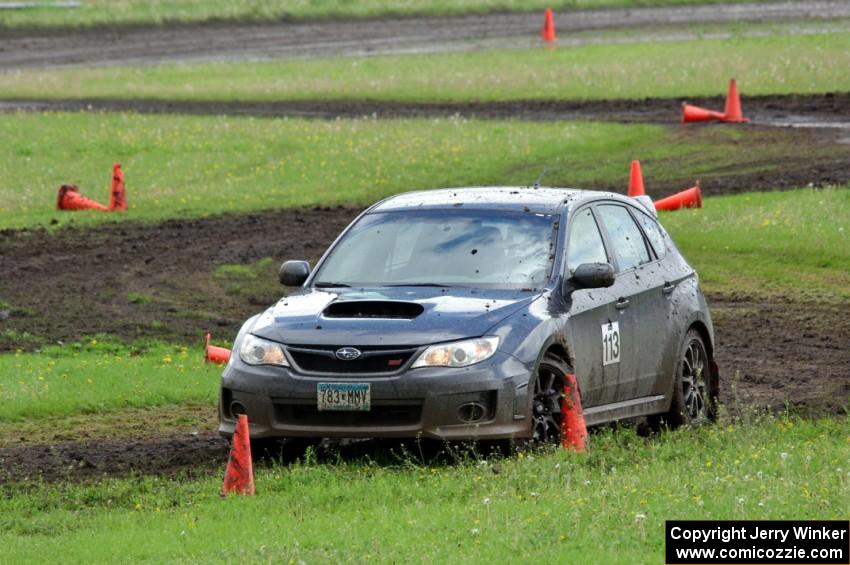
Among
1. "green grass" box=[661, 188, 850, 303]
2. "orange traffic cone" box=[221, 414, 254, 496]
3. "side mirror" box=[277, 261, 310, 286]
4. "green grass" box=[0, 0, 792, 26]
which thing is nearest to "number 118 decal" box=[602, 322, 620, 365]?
"side mirror" box=[277, 261, 310, 286]

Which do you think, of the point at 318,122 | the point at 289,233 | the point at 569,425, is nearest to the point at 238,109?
the point at 318,122

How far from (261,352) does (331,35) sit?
138 ft

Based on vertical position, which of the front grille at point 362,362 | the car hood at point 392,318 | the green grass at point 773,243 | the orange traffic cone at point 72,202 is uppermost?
the car hood at point 392,318

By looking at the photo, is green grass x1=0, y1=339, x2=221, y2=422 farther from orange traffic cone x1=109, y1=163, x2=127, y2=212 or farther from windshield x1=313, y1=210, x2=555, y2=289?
orange traffic cone x1=109, y1=163, x2=127, y2=212

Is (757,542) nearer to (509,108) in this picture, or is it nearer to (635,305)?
(635,305)

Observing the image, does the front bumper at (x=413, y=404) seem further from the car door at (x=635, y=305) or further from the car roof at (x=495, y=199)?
the car roof at (x=495, y=199)

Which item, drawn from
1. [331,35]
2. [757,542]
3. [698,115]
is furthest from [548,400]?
[331,35]

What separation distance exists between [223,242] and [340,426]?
12.0 meters

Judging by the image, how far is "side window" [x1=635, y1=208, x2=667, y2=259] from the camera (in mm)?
12656

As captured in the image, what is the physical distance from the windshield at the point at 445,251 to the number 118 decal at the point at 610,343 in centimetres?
54

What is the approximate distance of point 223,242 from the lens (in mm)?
22172

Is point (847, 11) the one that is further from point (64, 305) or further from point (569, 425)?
point (569, 425)

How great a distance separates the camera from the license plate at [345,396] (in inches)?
404

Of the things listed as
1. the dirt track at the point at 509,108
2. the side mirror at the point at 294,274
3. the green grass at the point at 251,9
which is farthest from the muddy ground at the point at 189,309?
the green grass at the point at 251,9
